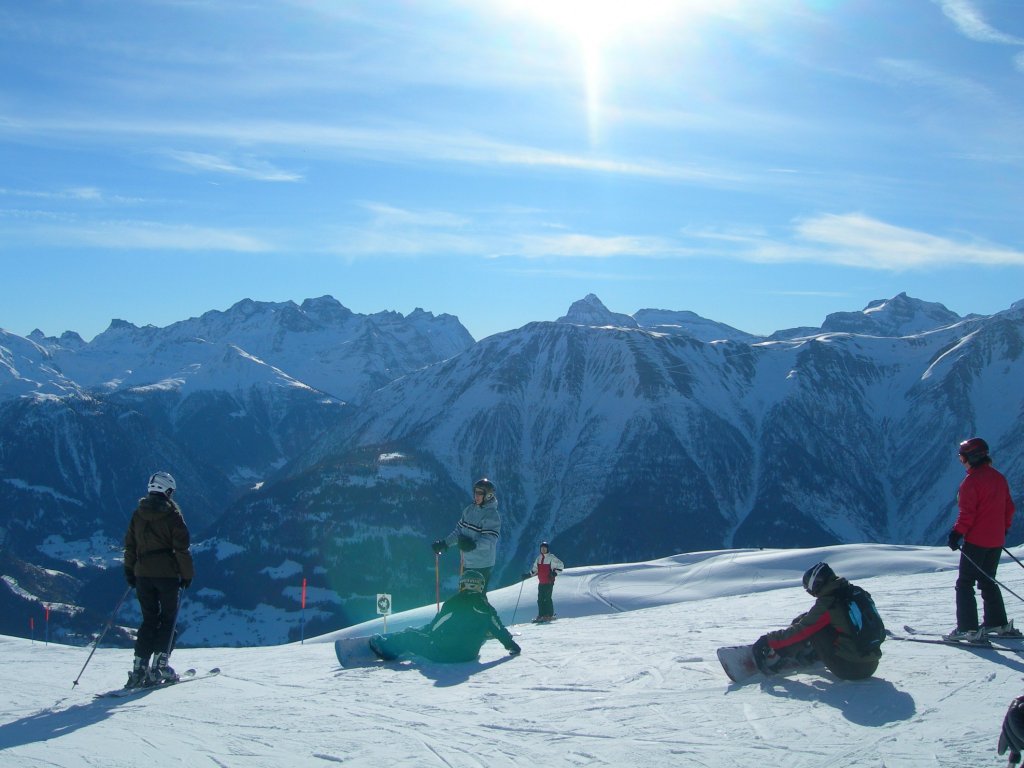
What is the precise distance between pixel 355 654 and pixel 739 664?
→ 6248 millimetres

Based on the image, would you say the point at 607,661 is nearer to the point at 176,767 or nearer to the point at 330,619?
the point at 176,767

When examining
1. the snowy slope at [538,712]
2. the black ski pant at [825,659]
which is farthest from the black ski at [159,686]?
the black ski pant at [825,659]

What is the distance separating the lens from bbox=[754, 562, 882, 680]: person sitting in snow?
469 inches

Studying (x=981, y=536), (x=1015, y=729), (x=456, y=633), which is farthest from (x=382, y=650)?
(x=1015, y=729)

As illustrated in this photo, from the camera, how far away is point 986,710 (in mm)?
10391

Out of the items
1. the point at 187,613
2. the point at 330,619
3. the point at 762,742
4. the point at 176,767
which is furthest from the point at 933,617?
the point at 187,613

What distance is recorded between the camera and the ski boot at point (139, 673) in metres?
13.5

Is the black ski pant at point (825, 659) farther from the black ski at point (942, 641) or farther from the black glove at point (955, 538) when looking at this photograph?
the black glove at point (955, 538)

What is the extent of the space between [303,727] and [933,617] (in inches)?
480

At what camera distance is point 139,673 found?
44.6 ft

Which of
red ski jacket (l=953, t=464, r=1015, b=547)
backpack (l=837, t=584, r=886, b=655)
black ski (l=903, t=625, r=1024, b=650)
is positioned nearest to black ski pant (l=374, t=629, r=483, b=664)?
backpack (l=837, t=584, r=886, b=655)

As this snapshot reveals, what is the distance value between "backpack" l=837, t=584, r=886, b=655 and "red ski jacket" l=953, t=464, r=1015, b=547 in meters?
2.95

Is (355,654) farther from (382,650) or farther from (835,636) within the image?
(835,636)

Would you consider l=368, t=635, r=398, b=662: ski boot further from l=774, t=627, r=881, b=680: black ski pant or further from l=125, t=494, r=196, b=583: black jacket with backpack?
l=774, t=627, r=881, b=680: black ski pant
